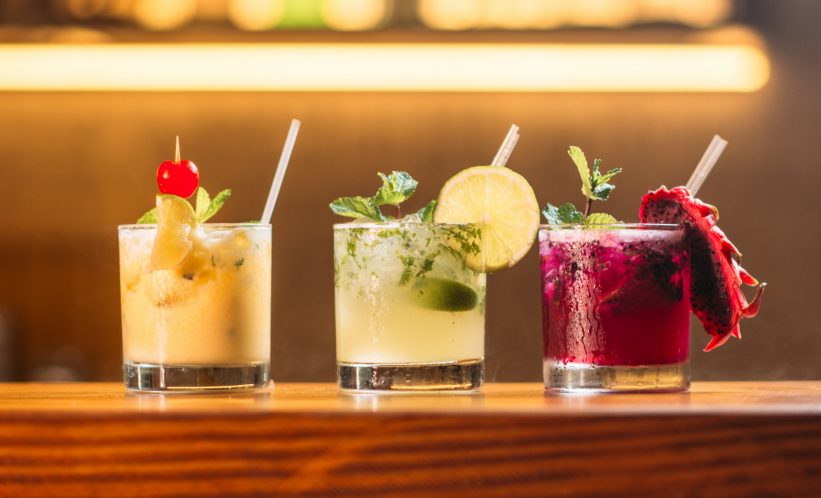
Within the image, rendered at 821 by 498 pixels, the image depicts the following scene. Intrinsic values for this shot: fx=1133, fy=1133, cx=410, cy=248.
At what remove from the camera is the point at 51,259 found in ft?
9.82

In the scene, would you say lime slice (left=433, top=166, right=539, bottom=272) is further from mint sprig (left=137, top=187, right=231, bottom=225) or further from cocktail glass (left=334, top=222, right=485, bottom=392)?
mint sprig (left=137, top=187, right=231, bottom=225)

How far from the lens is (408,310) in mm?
1254

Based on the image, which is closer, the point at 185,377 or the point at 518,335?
the point at 185,377

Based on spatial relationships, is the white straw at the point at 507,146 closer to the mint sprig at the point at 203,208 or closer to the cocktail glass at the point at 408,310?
the cocktail glass at the point at 408,310

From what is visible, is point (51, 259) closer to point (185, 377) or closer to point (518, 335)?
point (518, 335)

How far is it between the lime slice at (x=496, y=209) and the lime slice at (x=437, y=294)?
0.16 ft

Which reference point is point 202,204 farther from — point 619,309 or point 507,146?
point 619,309

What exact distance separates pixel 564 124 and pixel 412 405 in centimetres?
212

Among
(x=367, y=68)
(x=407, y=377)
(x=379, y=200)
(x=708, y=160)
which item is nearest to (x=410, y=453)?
(x=407, y=377)

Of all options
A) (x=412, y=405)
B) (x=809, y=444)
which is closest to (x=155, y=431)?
(x=412, y=405)

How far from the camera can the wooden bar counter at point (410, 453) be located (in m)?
0.90

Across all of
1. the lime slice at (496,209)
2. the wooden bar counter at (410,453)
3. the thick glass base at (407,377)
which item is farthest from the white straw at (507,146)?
the wooden bar counter at (410,453)

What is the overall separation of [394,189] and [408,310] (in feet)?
0.47

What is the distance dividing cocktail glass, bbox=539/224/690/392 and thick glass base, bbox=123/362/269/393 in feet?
1.15
